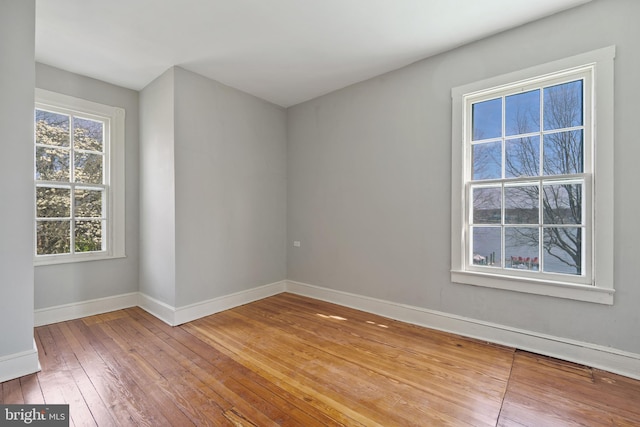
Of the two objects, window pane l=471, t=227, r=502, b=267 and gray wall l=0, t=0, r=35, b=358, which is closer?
gray wall l=0, t=0, r=35, b=358

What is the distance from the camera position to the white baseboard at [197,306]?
3170mm

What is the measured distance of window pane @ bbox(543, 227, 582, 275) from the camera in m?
2.37

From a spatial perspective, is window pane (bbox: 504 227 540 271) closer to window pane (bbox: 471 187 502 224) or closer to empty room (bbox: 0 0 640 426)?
empty room (bbox: 0 0 640 426)

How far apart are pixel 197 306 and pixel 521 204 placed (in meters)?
3.54

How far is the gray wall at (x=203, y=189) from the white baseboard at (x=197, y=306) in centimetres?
7

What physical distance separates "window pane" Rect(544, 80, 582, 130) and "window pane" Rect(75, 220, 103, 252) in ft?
16.1

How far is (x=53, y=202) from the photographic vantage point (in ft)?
10.6

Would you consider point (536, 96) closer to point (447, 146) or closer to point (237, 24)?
point (447, 146)

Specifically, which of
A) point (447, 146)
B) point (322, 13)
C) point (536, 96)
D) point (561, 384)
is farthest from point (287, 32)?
point (561, 384)

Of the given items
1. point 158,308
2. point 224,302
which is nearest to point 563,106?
point 224,302

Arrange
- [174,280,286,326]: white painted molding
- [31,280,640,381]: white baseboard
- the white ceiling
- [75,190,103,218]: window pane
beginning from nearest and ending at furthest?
[31,280,640,381]: white baseboard → the white ceiling → [174,280,286,326]: white painted molding → [75,190,103,218]: window pane

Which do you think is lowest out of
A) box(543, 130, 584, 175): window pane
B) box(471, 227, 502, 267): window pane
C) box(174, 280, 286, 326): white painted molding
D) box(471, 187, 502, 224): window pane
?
box(174, 280, 286, 326): white painted molding

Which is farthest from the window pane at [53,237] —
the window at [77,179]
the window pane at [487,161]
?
the window pane at [487,161]

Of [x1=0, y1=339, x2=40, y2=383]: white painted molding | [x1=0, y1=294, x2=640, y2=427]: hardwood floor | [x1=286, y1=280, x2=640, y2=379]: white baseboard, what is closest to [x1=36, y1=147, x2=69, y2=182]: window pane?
[x1=0, y1=294, x2=640, y2=427]: hardwood floor
